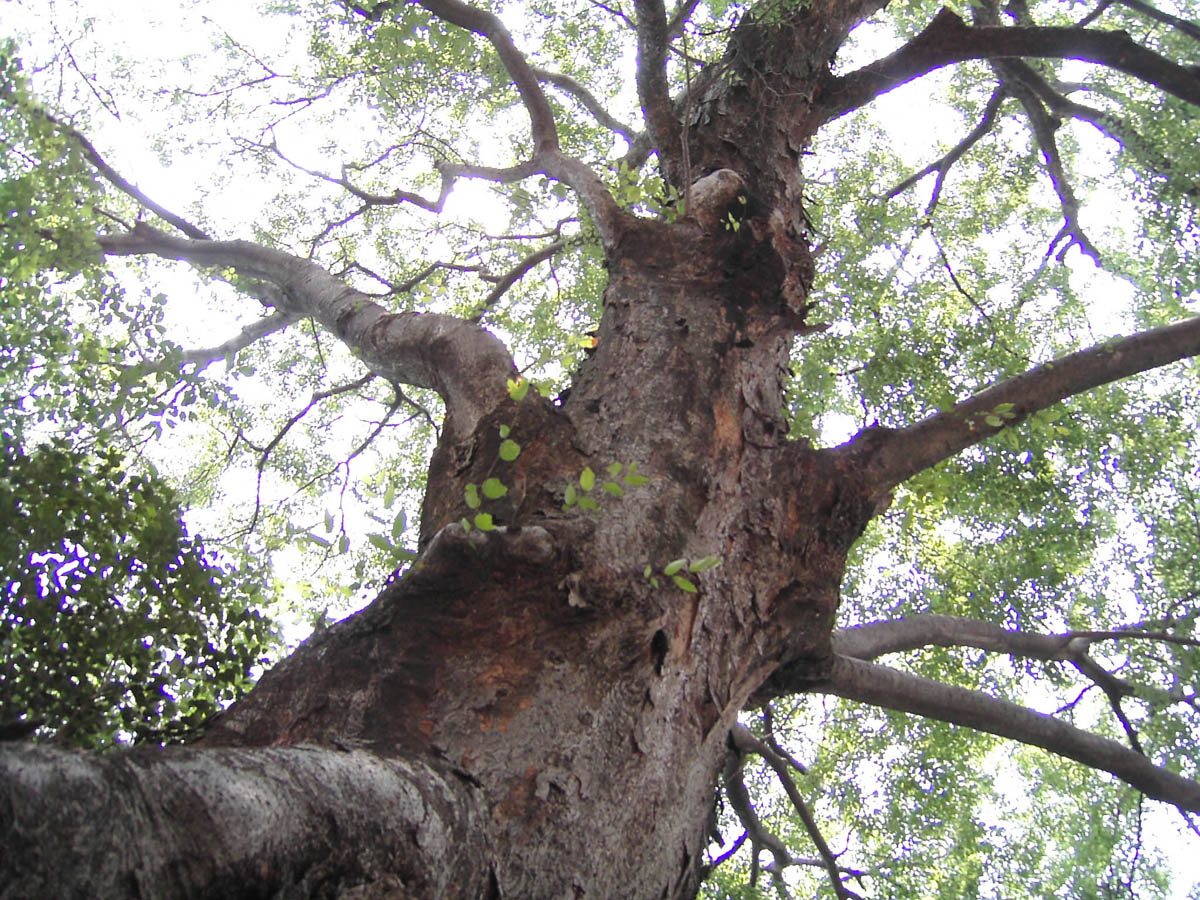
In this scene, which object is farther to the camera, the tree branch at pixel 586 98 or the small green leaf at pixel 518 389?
the tree branch at pixel 586 98

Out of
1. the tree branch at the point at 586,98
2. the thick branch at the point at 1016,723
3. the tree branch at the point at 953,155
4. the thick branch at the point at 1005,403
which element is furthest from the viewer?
the tree branch at the point at 953,155

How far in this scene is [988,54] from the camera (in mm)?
4402

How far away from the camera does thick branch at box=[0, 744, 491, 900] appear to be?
1008 mm

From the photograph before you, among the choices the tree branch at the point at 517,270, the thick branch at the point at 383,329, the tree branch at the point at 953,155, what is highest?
the tree branch at the point at 953,155

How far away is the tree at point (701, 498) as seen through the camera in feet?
5.74

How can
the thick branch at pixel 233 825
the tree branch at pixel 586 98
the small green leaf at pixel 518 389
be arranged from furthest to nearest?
the tree branch at pixel 586 98
the small green leaf at pixel 518 389
the thick branch at pixel 233 825

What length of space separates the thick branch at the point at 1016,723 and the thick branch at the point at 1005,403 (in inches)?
38.5

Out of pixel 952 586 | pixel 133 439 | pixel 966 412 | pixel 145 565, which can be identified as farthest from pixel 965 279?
pixel 145 565

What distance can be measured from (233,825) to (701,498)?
59.7 inches

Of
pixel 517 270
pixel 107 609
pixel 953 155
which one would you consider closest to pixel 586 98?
pixel 517 270

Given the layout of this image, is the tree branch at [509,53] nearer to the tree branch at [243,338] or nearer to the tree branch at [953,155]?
the tree branch at [243,338]

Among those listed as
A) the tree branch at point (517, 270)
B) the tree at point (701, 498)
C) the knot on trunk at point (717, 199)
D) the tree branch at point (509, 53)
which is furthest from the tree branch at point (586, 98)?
the knot on trunk at point (717, 199)

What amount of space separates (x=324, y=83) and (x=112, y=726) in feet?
18.5

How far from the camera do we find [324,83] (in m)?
6.71
